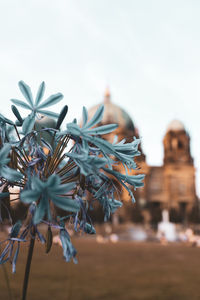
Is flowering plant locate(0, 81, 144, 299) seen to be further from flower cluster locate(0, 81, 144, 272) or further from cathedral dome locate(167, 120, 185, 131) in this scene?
cathedral dome locate(167, 120, 185, 131)

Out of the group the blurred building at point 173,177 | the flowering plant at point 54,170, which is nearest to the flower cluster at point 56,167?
the flowering plant at point 54,170

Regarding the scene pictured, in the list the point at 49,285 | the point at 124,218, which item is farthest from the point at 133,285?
the point at 124,218

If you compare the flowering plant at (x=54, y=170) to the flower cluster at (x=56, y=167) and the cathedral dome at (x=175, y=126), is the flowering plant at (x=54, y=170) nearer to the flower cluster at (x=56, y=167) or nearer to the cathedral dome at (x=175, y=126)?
the flower cluster at (x=56, y=167)

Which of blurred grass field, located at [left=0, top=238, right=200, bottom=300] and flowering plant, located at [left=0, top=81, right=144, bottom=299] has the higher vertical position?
flowering plant, located at [left=0, top=81, right=144, bottom=299]

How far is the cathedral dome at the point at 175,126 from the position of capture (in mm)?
75562

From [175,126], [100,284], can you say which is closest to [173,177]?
[175,126]

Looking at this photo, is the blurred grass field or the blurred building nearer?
the blurred grass field

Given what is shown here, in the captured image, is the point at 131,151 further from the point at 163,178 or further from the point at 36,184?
the point at 163,178

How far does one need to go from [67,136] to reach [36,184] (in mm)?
520

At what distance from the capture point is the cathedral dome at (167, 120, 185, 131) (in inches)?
2975

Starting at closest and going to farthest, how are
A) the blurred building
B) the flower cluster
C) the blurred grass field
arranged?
the flower cluster
the blurred grass field
the blurred building

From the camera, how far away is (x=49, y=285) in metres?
6.99

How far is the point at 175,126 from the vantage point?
76188mm

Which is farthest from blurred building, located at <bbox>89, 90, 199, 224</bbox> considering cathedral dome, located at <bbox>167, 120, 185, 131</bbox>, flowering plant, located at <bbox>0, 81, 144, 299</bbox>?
flowering plant, located at <bbox>0, 81, 144, 299</bbox>
